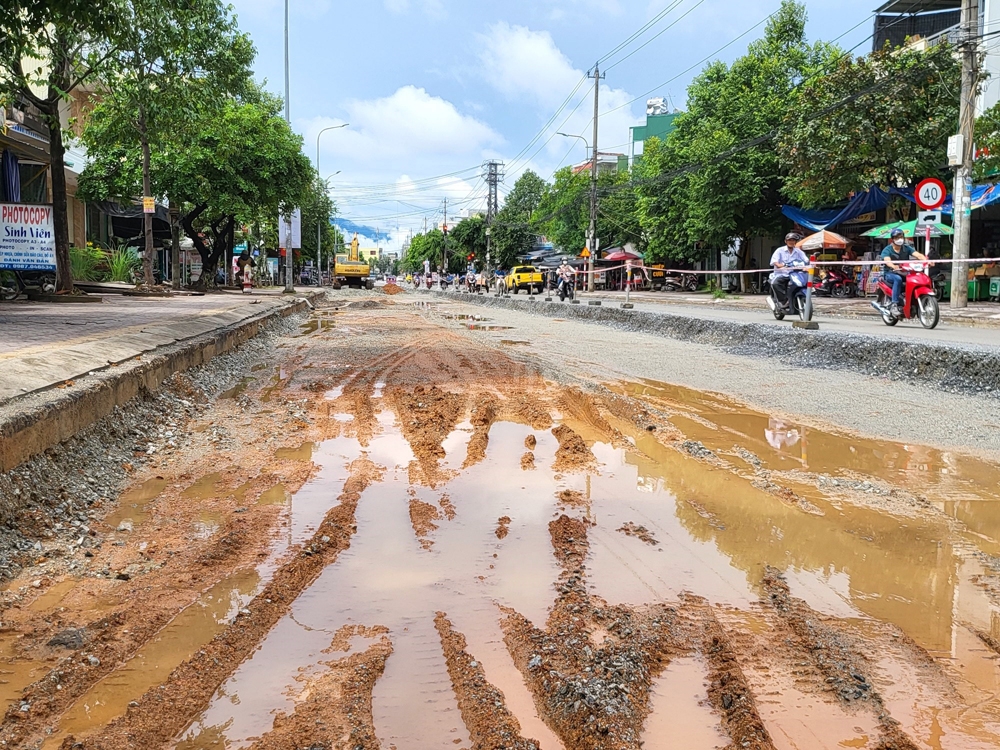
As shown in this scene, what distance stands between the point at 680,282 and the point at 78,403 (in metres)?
41.4

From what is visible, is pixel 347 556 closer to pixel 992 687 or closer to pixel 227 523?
pixel 227 523

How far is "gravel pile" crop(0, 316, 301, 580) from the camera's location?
11.5 ft

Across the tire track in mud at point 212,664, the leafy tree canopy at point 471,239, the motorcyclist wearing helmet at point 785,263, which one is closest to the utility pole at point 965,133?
the motorcyclist wearing helmet at point 785,263

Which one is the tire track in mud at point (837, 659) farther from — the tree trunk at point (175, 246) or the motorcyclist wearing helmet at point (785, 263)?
the tree trunk at point (175, 246)

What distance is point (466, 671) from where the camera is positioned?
2.46 m

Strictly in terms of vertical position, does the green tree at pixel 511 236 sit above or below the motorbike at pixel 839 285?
above

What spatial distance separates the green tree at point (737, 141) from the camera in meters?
34.0

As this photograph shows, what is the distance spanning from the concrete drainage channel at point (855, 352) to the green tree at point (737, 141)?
19.7m

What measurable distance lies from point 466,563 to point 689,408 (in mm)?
4009

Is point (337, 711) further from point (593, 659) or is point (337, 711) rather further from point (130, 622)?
point (130, 622)

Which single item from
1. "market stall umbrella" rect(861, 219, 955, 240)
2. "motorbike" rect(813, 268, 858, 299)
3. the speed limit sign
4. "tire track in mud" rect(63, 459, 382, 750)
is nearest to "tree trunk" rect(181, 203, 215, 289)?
"motorbike" rect(813, 268, 858, 299)

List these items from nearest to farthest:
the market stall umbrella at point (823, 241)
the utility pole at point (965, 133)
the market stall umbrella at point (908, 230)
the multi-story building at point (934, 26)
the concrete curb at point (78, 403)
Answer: the concrete curb at point (78, 403) < the utility pole at point (965, 133) < the market stall umbrella at point (908, 230) < the multi-story building at point (934, 26) < the market stall umbrella at point (823, 241)

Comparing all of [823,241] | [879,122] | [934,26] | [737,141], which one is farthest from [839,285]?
[934,26]

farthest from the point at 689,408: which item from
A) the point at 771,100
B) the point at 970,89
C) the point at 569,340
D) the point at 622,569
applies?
the point at 771,100
